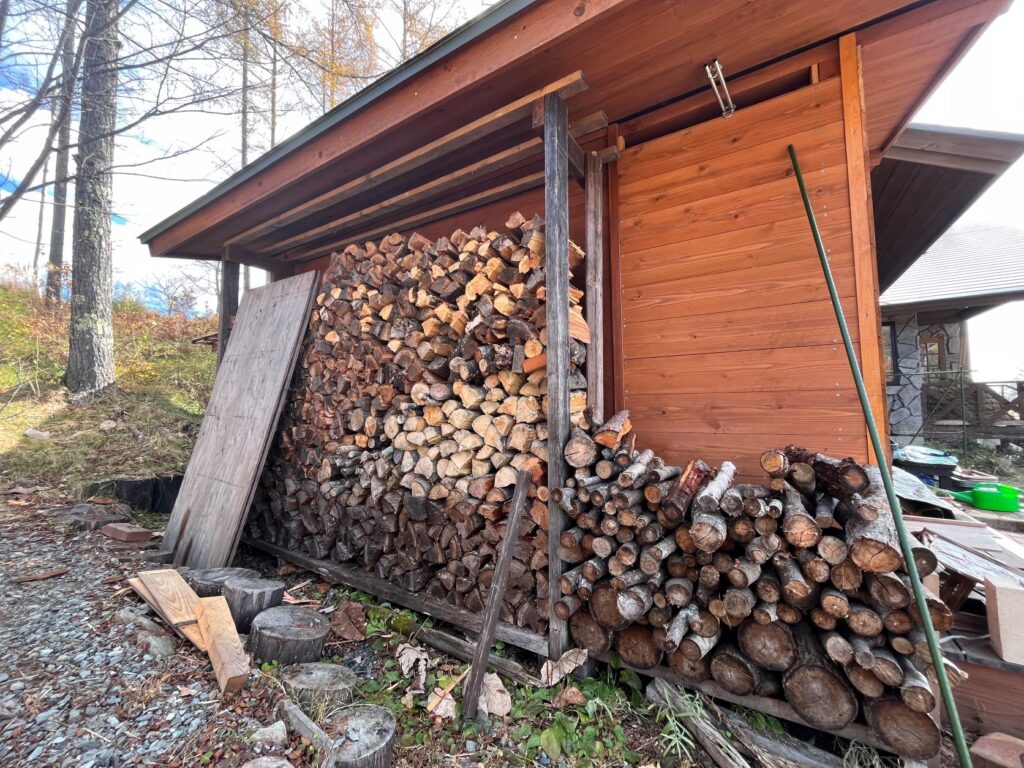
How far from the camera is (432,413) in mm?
2668

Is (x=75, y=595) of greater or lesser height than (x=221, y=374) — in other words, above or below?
below

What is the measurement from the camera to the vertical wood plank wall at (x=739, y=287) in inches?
88.0

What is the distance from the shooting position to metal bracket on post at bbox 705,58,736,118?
2.24 m

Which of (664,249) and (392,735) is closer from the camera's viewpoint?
Answer: (392,735)

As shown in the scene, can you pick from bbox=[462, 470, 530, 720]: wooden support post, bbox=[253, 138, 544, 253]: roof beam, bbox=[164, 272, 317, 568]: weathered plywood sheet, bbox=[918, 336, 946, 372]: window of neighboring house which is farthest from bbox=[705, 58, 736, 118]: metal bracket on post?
bbox=[918, 336, 946, 372]: window of neighboring house

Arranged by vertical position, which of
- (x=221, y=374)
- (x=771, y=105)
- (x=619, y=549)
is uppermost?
(x=771, y=105)

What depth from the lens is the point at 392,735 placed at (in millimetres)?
1615

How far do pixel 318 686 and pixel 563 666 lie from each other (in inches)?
42.4

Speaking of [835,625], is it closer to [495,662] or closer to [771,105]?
[495,662]

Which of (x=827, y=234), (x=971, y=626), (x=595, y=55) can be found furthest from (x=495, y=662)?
(x=595, y=55)

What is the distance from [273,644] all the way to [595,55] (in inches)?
127

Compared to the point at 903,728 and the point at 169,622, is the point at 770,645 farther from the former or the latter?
the point at 169,622

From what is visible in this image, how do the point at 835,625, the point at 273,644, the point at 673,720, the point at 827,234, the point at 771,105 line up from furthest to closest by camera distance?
the point at 771,105
the point at 827,234
the point at 273,644
the point at 673,720
the point at 835,625

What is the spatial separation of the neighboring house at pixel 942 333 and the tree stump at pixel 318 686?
9.00 meters
